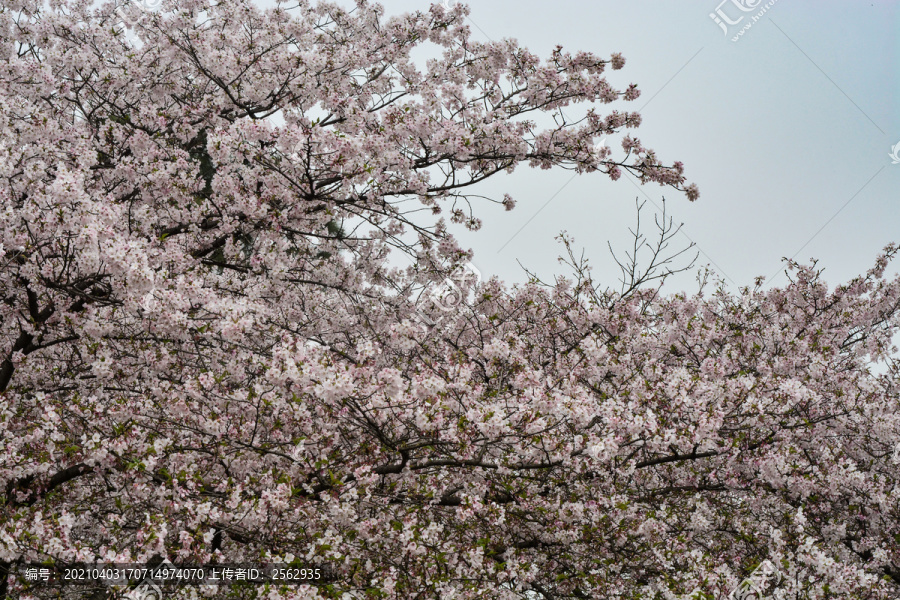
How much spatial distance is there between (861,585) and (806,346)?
11.5 feet

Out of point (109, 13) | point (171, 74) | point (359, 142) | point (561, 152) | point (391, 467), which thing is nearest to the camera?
point (391, 467)

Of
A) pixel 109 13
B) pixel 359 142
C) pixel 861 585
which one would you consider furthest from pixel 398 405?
pixel 109 13

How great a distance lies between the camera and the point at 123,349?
625 cm

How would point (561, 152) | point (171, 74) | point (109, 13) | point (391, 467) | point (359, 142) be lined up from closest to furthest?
point (391, 467) → point (359, 142) → point (561, 152) → point (171, 74) → point (109, 13)

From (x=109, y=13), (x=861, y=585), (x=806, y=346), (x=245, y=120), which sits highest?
(x=109, y=13)

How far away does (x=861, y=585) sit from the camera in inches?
184

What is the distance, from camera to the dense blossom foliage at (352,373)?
15.4 feet

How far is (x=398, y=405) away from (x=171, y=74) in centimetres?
590

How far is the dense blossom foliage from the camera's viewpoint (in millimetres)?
4688

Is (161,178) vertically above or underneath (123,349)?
above

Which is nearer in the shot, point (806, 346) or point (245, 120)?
point (245, 120)

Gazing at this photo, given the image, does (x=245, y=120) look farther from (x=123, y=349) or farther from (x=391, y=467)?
(x=391, y=467)

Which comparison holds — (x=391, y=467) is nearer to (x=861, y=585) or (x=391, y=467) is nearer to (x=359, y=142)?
(x=359, y=142)

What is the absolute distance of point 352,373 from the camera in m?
4.75
